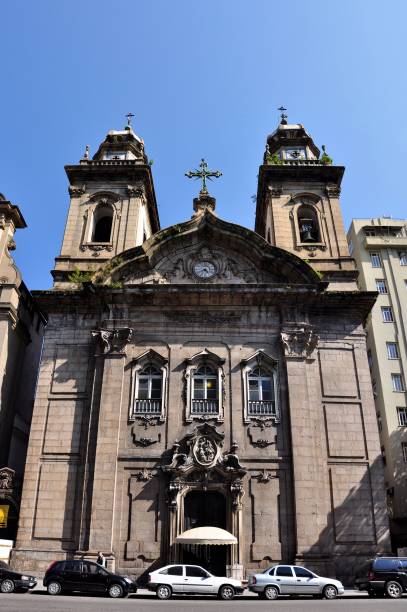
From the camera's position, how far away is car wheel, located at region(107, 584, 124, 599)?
1606 centimetres

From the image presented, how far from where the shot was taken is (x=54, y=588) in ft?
53.4

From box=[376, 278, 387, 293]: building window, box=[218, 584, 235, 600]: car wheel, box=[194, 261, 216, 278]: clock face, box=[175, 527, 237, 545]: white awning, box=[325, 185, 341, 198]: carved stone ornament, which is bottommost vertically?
box=[218, 584, 235, 600]: car wheel

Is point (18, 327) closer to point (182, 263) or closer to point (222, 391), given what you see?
point (182, 263)

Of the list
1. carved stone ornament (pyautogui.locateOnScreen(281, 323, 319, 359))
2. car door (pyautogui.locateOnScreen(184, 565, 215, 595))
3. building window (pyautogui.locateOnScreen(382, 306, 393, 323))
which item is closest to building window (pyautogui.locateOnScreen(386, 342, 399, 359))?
building window (pyautogui.locateOnScreen(382, 306, 393, 323))

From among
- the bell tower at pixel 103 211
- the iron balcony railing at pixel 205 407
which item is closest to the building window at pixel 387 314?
the bell tower at pixel 103 211

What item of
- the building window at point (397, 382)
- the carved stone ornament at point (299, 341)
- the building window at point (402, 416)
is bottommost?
the carved stone ornament at point (299, 341)

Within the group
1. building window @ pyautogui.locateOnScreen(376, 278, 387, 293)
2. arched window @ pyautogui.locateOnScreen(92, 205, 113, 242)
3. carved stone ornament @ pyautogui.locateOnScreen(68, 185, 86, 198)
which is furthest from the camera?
building window @ pyautogui.locateOnScreen(376, 278, 387, 293)

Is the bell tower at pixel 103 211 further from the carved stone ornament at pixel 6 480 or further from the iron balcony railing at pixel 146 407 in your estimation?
the carved stone ornament at pixel 6 480

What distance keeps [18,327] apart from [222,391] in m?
11.1

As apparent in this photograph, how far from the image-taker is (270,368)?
2292 cm

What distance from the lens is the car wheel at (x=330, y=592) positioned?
16.5m

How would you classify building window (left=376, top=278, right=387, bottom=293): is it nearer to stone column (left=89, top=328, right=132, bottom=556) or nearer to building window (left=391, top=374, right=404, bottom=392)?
building window (left=391, top=374, right=404, bottom=392)

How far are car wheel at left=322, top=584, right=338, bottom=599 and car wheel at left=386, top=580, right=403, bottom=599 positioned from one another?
183 centimetres

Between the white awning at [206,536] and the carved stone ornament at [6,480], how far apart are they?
744 cm
